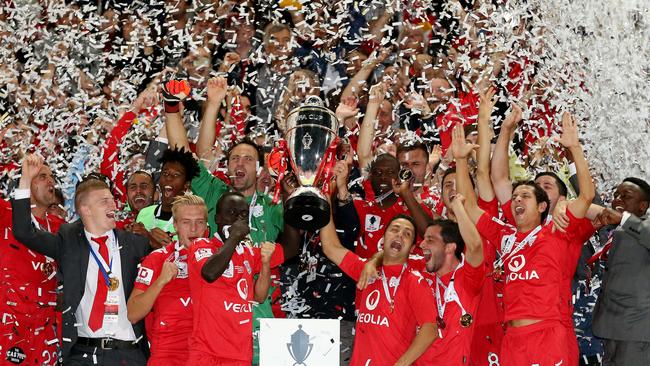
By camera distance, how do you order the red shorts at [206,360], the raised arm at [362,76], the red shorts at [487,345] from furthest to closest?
the raised arm at [362,76] → the red shorts at [487,345] → the red shorts at [206,360]

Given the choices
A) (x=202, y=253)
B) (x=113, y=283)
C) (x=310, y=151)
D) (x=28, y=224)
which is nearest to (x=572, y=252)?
(x=310, y=151)

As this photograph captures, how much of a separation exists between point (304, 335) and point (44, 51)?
5.52m

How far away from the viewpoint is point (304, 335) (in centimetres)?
585

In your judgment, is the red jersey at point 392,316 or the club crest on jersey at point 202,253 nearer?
the club crest on jersey at point 202,253

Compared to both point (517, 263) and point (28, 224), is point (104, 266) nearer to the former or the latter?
point (28, 224)

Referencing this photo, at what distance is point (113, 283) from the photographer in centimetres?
741

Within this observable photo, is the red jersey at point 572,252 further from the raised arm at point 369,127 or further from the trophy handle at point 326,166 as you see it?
the raised arm at point 369,127

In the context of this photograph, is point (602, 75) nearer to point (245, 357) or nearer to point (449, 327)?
point (449, 327)

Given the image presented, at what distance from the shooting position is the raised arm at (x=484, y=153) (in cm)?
810

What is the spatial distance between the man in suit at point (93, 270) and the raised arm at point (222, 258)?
0.77m

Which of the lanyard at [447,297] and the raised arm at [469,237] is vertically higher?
the raised arm at [469,237]

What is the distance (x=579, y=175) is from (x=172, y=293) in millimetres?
2771

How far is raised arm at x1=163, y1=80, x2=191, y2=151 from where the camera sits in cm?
852

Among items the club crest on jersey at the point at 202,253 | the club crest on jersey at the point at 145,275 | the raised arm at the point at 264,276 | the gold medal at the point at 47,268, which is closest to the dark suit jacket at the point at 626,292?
the raised arm at the point at 264,276
